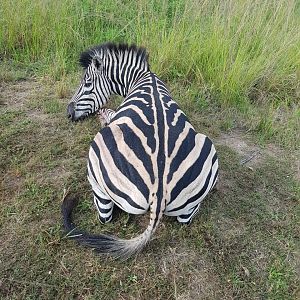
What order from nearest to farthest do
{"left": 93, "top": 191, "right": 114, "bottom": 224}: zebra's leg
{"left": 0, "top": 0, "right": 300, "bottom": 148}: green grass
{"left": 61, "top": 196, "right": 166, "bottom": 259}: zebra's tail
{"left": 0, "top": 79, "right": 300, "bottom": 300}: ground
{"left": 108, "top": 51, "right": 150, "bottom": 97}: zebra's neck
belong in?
{"left": 61, "top": 196, "right": 166, "bottom": 259}: zebra's tail → {"left": 0, "top": 79, "right": 300, "bottom": 300}: ground → {"left": 93, "top": 191, "right": 114, "bottom": 224}: zebra's leg → {"left": 108, "top": 51, "right": 150, "bottom": 97}: zebra's neck → {"left": 0, "top": 0, "right": 300, "bottom": 148}: green grass

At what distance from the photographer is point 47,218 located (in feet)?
9.46

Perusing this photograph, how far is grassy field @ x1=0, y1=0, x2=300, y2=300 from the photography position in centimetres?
258

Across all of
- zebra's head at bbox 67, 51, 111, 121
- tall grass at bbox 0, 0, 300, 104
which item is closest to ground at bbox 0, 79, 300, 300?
zebra's head at bbox 67, 51, 111, 121

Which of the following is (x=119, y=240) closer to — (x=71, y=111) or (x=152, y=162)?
(x=152, y=162)

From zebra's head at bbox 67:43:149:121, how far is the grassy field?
173 millimetres

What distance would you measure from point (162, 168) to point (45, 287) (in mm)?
960

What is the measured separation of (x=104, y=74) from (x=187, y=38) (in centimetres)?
134

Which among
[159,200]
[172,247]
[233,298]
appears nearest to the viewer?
[159,200]

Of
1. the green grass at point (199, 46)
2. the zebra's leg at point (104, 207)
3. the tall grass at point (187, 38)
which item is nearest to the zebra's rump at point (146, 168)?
the zebra's leg at point (104, 207)

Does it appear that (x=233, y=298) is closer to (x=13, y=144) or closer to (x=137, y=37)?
(x=13, y=144)

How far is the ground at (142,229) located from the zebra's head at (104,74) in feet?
0.63

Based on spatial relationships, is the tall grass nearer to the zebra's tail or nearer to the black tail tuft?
the black tail tuft

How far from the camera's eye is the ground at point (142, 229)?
8.25 ft

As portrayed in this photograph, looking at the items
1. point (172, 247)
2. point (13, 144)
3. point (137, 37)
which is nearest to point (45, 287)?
point (172, 247)
